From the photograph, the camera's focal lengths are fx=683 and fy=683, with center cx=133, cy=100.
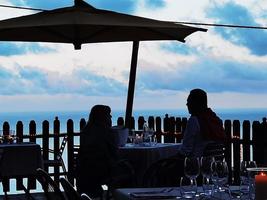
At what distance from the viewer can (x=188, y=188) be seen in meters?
4.11

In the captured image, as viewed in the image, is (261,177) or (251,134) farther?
(251,134)

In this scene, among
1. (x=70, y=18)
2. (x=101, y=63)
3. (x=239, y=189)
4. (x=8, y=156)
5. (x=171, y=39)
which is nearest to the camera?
(x=239, y=189)

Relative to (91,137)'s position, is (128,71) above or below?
above

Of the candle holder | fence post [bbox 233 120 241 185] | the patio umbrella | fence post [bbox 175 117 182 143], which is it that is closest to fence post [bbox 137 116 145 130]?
fence post [bbox 175 117 182 143]

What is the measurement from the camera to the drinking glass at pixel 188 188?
13.1 feet

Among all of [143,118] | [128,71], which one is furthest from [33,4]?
[143,118]

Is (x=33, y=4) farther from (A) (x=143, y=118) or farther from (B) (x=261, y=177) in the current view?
(B) (x=261, y=177)

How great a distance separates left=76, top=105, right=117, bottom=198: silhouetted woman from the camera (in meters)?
7.26

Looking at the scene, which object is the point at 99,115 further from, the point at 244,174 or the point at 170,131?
the point at 170,131

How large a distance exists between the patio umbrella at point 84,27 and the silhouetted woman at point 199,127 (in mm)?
762

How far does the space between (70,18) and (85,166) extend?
62.3 inches

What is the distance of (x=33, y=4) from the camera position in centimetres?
1281

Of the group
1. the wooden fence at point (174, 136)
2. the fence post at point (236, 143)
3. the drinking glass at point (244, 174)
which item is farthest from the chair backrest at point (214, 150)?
the fence post at point (236, 143)

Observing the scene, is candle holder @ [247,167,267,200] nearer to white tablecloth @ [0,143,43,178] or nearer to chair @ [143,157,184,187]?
chair @ [143,157,184,187]
